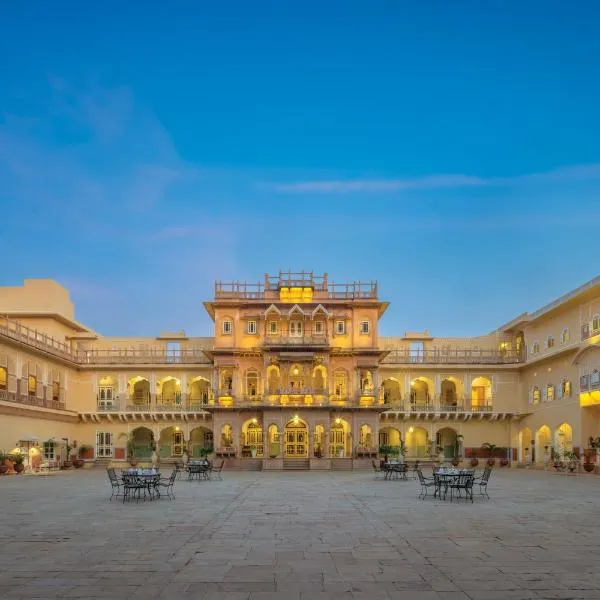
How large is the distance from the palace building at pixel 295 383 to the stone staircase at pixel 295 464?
0.10 meters

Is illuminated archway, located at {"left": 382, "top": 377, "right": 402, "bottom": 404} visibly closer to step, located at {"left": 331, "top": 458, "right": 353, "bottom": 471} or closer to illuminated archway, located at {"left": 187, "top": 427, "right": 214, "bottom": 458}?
step, located at {"left": 331, "top": 458, "right": 353, "bottom": 471}

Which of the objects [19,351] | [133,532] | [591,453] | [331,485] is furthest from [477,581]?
[19,351]

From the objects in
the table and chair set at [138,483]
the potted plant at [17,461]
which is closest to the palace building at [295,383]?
the potted plant at [17,461]

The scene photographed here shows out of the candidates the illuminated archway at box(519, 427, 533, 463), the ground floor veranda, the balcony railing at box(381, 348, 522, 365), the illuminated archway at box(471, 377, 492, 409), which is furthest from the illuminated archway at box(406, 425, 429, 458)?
the illuminated archway at box(519, 427, 533, 463)

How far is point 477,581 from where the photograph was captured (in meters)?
10.6

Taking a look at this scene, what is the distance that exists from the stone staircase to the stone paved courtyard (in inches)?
1038

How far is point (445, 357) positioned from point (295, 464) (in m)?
16.6

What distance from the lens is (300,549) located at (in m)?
13.4

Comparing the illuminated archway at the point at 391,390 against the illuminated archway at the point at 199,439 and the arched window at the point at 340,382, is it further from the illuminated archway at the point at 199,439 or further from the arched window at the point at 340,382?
the illuminated archway at the point at 199,439

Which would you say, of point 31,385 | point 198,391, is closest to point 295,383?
point 198,391

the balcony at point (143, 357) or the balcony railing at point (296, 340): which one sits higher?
the balcony railing at point (296, 340)

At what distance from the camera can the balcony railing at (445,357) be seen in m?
58.3

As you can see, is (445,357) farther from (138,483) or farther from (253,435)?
(138,483)

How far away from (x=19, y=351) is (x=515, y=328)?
37978mm
